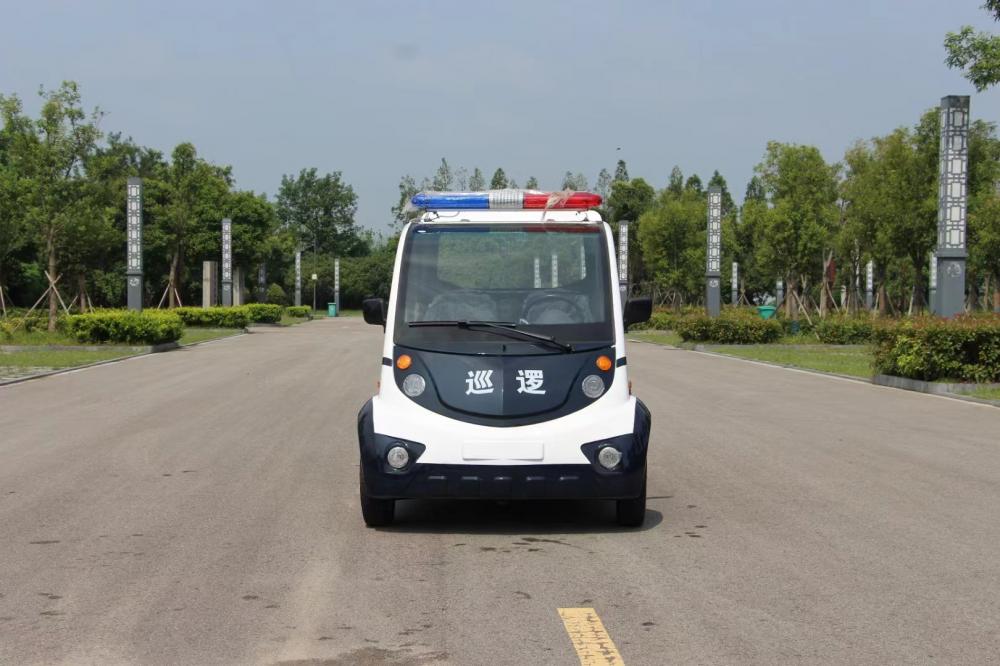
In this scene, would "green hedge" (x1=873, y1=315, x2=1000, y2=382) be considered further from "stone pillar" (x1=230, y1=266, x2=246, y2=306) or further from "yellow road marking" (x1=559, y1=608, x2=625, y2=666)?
"stone pillar" (x1=230, y1=266, x2=246, y2=306)

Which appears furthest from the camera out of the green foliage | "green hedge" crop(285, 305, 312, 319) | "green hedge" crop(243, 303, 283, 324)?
the green foliage

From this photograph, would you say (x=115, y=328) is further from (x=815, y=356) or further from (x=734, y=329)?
(x=815, y=356)

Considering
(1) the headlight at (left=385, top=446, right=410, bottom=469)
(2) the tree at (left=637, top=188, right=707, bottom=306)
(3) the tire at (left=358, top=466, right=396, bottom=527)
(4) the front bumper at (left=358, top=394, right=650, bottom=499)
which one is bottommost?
(3) the tire at (left=358, top=466, right=396, bottom=527)

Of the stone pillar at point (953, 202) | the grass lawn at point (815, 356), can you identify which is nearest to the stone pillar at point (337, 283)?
the grass lawn at point (815, 356)

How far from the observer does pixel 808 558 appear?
663 cm

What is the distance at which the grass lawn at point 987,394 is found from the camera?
17386mm

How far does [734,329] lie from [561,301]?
28173 millimetres

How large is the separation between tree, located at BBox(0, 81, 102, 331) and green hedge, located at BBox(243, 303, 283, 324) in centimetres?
2426

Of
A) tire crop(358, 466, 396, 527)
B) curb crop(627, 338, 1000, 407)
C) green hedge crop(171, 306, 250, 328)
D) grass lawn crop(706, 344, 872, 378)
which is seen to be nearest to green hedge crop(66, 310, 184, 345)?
grass lawn crop(706, 344, 872, 378)

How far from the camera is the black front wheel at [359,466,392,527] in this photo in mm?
7348

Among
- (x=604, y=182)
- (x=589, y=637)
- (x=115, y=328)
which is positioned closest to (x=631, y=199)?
(x=604, y=182)

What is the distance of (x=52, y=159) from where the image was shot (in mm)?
33625

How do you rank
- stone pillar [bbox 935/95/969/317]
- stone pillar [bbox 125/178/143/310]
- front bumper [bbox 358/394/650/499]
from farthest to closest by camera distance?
stone pillar [bbox 125/178/143/310]
stone pillar [bbox 935/95/969/317]
front bumper [bbox 358/394/650/499]

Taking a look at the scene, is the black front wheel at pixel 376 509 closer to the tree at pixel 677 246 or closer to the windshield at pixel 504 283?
the windshield at pixel 504 283
